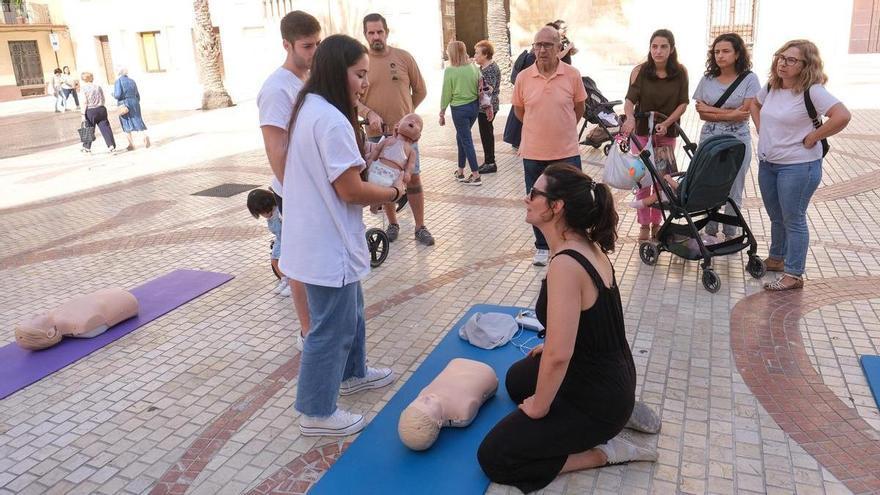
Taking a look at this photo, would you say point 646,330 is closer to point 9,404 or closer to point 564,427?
point 564,427

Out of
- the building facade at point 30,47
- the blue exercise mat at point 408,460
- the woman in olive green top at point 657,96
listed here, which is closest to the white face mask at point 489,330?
the blue exercise mat at point 408,460

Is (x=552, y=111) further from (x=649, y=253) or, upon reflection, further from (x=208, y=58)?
(x=208, y=58)

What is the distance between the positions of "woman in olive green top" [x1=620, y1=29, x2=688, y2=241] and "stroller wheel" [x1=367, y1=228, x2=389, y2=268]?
226 centimetres

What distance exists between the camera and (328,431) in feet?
11.5

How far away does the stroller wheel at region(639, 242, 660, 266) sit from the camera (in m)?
5.67

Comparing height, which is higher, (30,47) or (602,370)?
(30,47)

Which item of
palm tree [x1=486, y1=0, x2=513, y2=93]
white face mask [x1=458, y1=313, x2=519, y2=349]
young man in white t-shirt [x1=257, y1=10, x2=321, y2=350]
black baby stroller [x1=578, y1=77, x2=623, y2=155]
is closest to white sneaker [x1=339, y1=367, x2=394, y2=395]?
white face mask [x1=458, y1=313, x2=519, y2=349]

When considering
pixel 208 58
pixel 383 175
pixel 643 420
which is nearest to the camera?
pixel 643 420

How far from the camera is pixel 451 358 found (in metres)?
4.21

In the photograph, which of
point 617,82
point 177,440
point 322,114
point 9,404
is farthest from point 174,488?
point 617,82

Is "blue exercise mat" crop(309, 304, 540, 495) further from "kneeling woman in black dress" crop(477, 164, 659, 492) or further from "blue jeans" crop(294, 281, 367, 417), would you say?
"blue jeans" crop(294, 281, 367, 417)

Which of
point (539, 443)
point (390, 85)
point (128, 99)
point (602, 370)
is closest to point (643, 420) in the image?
point (602, 370)

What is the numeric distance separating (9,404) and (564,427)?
3334 millimetres

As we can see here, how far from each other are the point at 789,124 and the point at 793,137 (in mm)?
97
